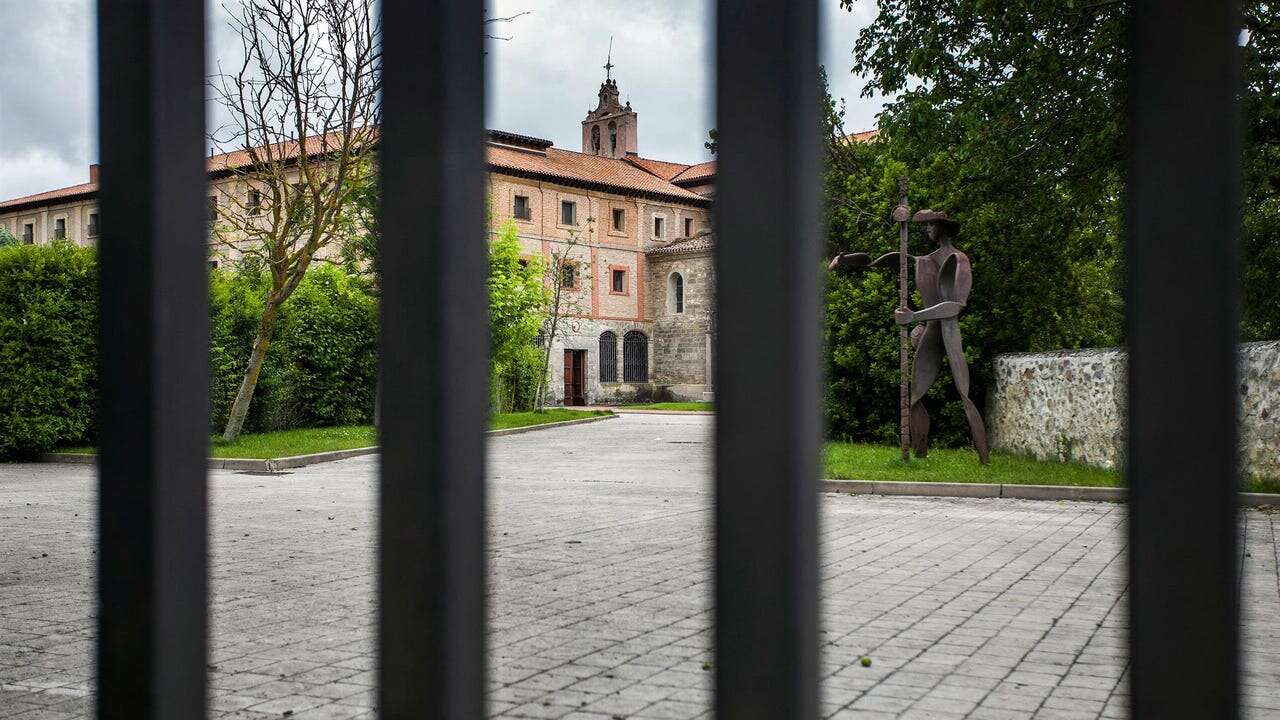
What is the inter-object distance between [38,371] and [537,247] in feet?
100

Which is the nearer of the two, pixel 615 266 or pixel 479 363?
pixel 479 363

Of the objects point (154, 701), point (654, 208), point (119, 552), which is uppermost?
point (654, 208)

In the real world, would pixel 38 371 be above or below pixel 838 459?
above

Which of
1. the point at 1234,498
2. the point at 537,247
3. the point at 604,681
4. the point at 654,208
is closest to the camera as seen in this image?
the point at 1234,498

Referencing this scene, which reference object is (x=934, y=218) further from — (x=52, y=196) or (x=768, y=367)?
(x=52, y=196)

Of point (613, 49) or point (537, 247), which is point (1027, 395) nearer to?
point (537, 247)

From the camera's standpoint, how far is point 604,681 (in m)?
4.31

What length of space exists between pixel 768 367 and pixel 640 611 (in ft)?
17.0

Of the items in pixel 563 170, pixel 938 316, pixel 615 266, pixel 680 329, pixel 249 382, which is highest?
pixel 563 170

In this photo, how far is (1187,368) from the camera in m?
0.66

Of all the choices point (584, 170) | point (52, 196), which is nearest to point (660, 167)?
point (584, 170)

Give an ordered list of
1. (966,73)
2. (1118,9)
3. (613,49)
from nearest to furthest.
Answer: (1118,9)
(966,73)
(613,49)

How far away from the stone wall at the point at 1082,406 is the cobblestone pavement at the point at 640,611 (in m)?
1.99

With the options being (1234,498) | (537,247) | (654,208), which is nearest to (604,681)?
(1234,498)
